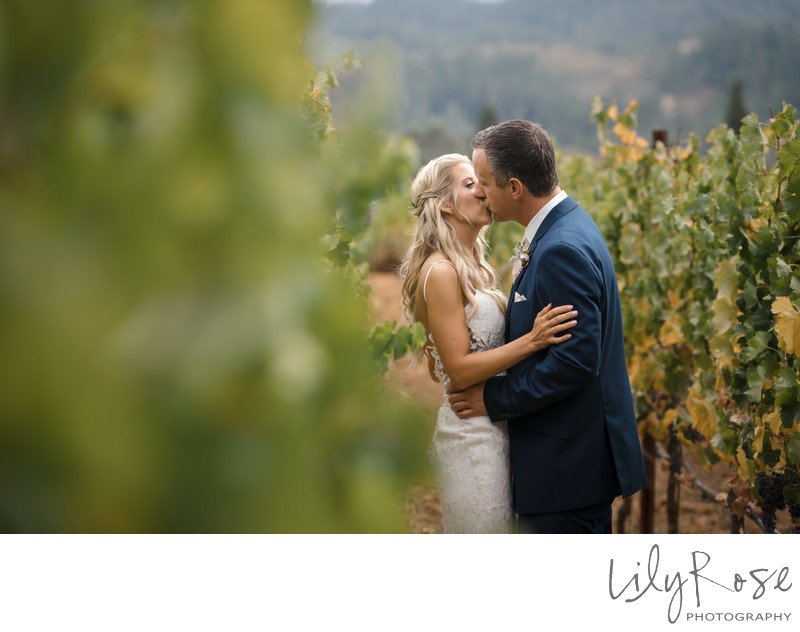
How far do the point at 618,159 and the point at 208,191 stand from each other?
6.24 metres

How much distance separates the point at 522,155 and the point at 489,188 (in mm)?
185

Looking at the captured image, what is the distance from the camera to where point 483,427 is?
9.19 ft

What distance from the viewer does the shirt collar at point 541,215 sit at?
266 cm

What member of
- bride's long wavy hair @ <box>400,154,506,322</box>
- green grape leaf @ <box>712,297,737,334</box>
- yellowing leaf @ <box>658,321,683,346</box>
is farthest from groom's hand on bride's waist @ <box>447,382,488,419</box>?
yellowing leaf @ <box>658,321,683,346</box>

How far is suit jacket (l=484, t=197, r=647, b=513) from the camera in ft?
7.89

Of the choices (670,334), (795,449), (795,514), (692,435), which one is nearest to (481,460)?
(795,449)

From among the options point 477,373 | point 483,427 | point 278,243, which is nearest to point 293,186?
point 278,243

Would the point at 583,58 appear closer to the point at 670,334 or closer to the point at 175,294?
the point at 670,334

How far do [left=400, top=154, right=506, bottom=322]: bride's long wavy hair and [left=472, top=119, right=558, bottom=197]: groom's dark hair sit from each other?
311 millimetres

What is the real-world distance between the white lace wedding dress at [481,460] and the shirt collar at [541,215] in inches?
13.0

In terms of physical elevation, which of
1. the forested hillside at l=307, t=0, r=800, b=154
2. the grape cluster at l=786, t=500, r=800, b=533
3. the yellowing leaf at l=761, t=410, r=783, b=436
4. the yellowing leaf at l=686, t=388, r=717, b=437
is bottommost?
the grape cluster at l=786, t=500, r=800, b=533

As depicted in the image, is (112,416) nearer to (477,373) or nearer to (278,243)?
(278,243)

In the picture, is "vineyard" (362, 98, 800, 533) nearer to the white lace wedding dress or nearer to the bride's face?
the white lace wedding dress

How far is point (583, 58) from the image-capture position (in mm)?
113250
